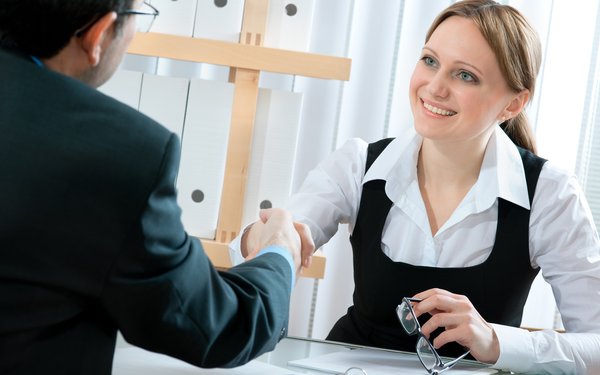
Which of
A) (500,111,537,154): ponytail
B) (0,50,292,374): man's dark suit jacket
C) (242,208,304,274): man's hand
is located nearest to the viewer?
(0,50,292,374): man's dark suit jacket

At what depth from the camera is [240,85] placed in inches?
88.7

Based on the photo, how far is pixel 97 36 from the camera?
2.66 feet

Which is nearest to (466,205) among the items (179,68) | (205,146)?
(205,146)

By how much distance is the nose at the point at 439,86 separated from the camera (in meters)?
1.76

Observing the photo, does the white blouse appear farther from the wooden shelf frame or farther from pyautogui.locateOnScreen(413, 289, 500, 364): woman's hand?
the wooden shelf frame

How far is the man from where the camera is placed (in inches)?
29.6

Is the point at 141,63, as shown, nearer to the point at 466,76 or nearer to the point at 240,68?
the point at 240,68

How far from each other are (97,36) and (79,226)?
0.19 metres

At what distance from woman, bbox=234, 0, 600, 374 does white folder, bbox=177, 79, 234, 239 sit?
41 centimetres

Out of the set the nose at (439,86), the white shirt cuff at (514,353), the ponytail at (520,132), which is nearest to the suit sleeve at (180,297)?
the white shirt cuff at (514,353)

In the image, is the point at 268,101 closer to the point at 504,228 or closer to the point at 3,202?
the point at 504,228

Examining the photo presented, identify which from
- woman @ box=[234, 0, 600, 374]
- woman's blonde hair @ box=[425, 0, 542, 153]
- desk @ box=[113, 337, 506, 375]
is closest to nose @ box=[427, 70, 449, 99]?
woman @ box=[234, 0, 600, 374]

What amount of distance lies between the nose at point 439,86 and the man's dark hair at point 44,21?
107 cm

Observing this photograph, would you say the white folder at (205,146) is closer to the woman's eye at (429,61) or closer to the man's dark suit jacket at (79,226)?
the woman's eye at (429,61)
